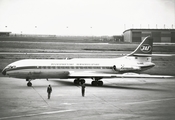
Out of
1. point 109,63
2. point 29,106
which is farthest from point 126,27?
point 29,106

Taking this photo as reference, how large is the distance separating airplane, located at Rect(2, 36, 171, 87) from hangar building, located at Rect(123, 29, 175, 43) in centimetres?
1347

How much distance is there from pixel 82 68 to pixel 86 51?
13.9 meters

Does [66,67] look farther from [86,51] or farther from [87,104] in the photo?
[86,51]

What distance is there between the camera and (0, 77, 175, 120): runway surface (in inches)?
790

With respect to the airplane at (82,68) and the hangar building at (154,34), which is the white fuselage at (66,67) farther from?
the hangar building at (154,34)

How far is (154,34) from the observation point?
5434 centimetres

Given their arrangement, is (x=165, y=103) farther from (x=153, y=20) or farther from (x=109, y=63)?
(x=153, y=20)

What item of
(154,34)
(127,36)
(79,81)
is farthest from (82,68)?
(154,34)

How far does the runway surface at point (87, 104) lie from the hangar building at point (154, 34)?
22175 mm

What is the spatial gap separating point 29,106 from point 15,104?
1.35m

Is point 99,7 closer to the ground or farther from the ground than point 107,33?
farther from the ground

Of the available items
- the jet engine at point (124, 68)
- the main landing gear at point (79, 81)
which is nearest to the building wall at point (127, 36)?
the jet engine at point (124, 68)

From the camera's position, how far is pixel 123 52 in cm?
5191

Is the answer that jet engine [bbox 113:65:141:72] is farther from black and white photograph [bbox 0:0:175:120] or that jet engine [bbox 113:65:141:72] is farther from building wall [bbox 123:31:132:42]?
building wall [bbox 123:31:132:42]
